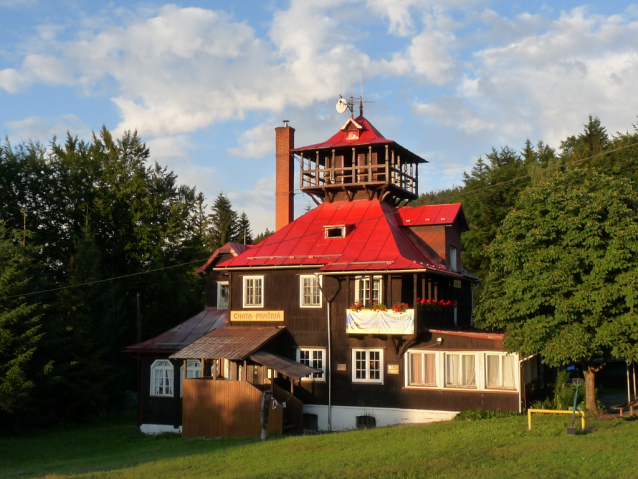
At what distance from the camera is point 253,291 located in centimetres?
2947

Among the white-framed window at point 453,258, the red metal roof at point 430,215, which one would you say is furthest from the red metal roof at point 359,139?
the white-framed window at point 453,258

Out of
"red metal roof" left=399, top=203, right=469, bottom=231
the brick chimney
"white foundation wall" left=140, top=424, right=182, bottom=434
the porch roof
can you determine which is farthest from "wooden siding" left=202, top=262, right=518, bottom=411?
the brick chimney

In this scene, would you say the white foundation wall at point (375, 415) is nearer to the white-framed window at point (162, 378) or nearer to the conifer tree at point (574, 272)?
the conifer tree at point (574, 272)

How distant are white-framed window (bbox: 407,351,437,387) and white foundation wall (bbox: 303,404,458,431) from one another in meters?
1.03

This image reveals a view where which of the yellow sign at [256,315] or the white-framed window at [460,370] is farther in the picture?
the yellow sign at [256,315]

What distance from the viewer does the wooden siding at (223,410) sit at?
2502 cm

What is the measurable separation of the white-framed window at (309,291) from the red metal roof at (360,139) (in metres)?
6.54

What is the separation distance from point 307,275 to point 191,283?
21398 mm

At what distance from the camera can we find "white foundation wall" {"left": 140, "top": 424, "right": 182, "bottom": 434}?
96.3 feet

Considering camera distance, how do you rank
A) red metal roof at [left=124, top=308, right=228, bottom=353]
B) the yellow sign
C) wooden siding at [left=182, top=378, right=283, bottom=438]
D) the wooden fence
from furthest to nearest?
1. red metal roof at [left=124, top=308, right=228, bottom=353]
2. the yellow sign
3. the wooden fence
4. wooden siding at [left=182, top=378, right=283, bottom=438]

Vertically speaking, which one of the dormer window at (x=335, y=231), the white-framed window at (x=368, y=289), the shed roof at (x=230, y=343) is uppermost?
the dormer window at (x=335, y=231)

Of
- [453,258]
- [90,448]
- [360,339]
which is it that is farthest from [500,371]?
[90,448]

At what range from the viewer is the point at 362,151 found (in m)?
32.0

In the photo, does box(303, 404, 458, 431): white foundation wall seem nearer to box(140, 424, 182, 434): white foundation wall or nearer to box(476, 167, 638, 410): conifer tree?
box(476, 167, 638, 410): conifer tree
